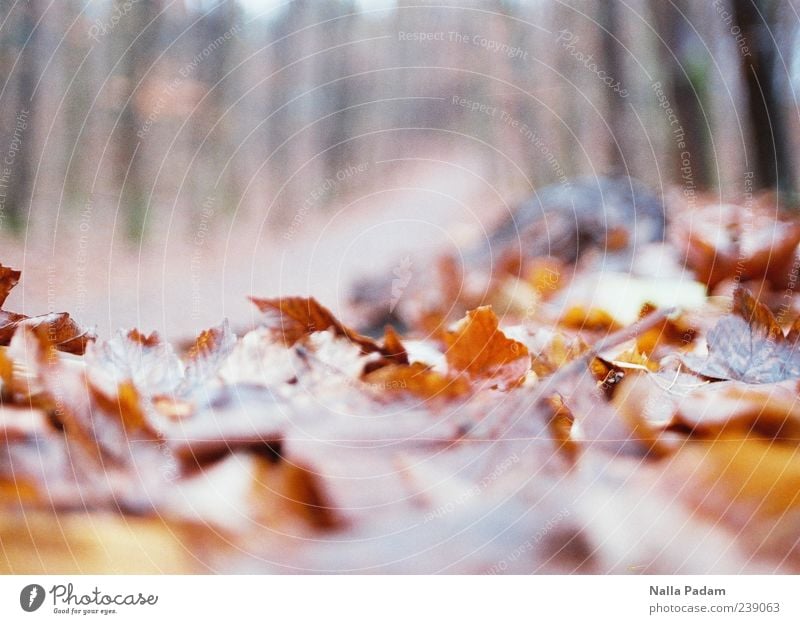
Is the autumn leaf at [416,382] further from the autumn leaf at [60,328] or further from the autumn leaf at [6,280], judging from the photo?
the autumn leaf at [6,280]

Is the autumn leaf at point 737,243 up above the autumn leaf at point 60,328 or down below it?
above

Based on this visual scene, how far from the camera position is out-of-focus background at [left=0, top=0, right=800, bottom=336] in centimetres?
105

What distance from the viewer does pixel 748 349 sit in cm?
104

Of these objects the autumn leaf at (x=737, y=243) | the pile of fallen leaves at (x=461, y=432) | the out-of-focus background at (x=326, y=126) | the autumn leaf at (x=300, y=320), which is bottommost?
the pile of fallen leaves at (x=461, y=432)

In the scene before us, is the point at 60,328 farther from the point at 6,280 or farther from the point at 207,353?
the point at 207,353

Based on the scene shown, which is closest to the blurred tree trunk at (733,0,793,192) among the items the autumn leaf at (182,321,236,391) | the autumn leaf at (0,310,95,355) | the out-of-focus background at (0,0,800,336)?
the out-of-focus background at (0,0,800,336)

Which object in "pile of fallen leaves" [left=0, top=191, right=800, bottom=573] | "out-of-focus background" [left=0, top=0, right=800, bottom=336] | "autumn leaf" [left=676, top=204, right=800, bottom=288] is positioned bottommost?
"pile of fallen leaves" [left=0, top=191, right=800, bottom=573]

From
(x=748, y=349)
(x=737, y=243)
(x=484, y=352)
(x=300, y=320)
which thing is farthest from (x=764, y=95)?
(x=300, y=320)

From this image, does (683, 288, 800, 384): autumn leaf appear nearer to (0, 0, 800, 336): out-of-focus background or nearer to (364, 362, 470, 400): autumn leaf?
(0, 0, 800, 336): out-of-focus background

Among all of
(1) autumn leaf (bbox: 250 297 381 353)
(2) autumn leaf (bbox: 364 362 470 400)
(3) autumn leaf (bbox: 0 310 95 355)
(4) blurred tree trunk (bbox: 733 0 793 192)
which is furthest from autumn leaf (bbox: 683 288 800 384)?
(3) autumn leaf (bbox: 0 310 95 355)

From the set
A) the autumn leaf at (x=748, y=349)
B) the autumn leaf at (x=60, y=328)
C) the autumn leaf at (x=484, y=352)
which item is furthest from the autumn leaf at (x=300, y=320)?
the autumn leaf at (x=748, y=349)

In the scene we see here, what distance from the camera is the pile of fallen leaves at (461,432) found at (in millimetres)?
1029

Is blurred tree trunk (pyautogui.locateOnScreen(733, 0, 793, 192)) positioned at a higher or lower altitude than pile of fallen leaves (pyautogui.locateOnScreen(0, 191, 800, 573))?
higher
